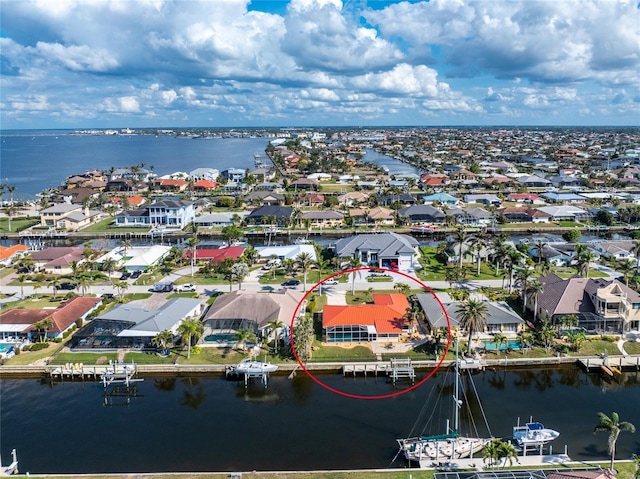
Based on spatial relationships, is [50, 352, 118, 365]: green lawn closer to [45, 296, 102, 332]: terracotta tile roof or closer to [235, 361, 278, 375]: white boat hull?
[45, 296, 102, 332]: terracotta tile roof

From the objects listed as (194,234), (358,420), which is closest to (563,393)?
(358,420)

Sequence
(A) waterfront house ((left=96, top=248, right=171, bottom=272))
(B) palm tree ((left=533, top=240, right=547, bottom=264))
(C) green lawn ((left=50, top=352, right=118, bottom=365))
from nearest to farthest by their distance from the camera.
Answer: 1. (C) green lawn ((left=50, top=352, right=118, bottom=365))
2. (A) waterfront house ((left=96, top=248, right=171, bottom=272))
3. (B) palm tree ((left=533, top=240, right=547, bottom=264))

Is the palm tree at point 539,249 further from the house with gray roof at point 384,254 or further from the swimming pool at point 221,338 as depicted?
the swimming pool at point 221,338

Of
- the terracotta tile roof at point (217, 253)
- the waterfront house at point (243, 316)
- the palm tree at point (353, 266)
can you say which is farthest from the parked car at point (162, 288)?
the palm tree at point (353, 266)

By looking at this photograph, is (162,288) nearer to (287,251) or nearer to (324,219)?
(287,251)

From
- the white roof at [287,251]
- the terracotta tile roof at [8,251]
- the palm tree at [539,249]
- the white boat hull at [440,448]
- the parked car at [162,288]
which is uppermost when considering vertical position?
the palm tree at [539,249]

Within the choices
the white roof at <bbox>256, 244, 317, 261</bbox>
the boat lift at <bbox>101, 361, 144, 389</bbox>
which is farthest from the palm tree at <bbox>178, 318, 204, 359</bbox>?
the white roof at <bbox>256, 244, 317, 261</bbox>
